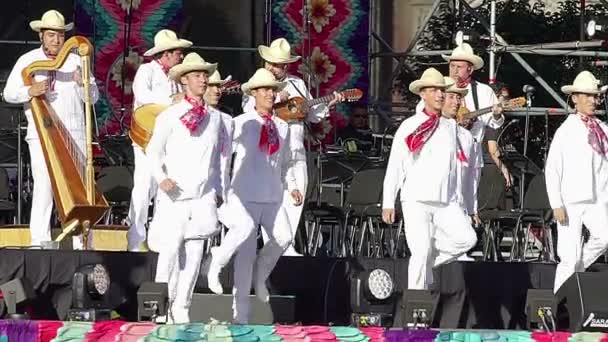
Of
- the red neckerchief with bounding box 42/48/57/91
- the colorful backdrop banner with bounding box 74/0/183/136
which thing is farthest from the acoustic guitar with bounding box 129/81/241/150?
the colorful backdrop banner with bounding box 74/0/183/136

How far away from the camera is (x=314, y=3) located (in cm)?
2041

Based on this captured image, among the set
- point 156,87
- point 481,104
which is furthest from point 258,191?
point 481,104

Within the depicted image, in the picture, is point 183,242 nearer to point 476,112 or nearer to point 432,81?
point 432,81

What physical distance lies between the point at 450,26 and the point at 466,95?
4.35 metres

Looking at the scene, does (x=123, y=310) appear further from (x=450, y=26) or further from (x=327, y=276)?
(x=450, y=26)

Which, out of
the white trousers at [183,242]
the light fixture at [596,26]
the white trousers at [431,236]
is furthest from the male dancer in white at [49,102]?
the light fixture at [596,26]

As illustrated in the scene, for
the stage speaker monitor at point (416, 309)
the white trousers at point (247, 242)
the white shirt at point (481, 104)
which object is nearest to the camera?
the stage speaker monitor at point (416, 309)

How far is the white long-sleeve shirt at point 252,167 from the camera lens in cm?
1527

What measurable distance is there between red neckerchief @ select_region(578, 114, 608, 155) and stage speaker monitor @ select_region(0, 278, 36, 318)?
13.7 ft

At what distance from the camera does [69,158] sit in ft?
51.2

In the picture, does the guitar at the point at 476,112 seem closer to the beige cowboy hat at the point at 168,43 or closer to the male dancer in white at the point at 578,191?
the male dancer in white at the point at 578,191

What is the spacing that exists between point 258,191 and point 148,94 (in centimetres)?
146

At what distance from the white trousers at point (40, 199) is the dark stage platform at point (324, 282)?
0.66 m

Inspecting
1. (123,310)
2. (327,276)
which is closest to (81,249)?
(123,310)
